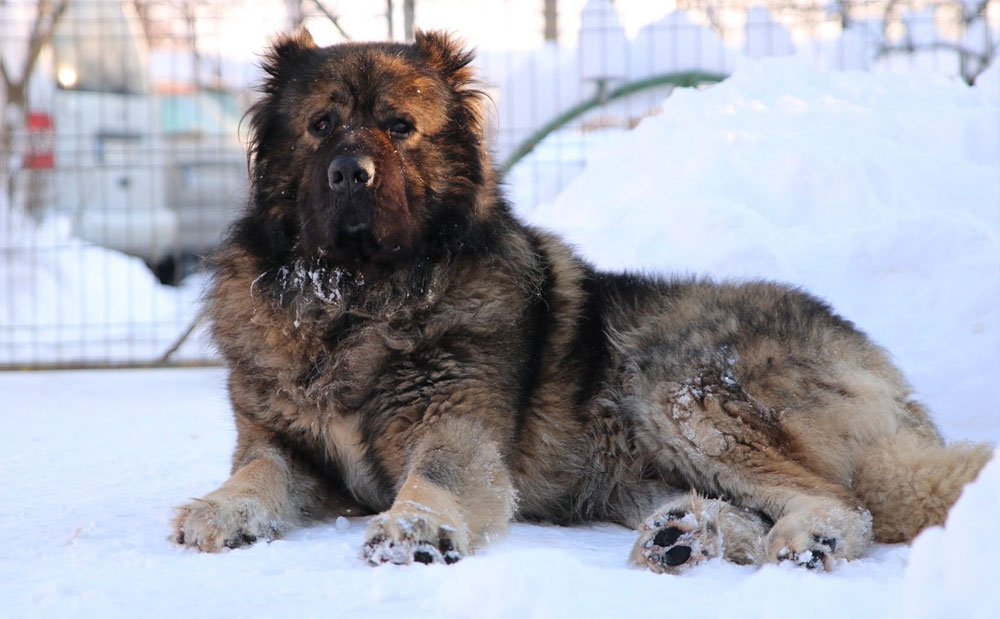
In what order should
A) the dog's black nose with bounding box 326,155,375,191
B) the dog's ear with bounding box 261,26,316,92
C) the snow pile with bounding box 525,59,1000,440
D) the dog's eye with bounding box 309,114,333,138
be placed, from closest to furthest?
the dog's black nose with bounding box 326,155,375,191 → the dog's eye with bounding box 309,114,333,138 → the dog's ear with bounding box 261,26,316,92 → the snow pile with bounding box 525,59,1000,440

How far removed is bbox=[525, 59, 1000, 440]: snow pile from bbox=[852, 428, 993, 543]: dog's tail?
51.9 inches

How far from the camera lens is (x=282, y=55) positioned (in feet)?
12.9

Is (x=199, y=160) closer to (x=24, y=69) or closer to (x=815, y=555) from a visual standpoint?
(x=24, y=69)

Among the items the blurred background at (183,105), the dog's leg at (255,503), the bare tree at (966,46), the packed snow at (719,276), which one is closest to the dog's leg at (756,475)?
the packed snow at (719,276)

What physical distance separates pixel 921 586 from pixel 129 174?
9.01 metres

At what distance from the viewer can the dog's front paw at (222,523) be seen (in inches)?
118

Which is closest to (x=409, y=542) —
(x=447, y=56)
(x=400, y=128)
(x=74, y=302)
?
(x=400, y=128)

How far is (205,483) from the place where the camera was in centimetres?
424

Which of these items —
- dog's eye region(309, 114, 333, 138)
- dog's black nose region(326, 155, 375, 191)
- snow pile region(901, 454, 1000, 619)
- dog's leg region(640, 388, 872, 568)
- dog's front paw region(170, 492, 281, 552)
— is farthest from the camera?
dog's eye region(309, 114, 333, 138)

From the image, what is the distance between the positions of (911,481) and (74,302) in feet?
27.8

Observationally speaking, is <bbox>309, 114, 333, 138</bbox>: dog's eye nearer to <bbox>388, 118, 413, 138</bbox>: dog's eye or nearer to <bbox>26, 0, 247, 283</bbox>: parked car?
<bbox>388, 118, 413, 138</bbox>: dog's eye

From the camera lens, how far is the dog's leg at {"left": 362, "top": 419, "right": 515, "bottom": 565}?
2754mm

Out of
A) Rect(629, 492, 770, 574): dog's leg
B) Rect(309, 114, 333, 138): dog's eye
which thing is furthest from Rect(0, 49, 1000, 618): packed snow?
Rect(309, 114, 333, 138): dog's eye

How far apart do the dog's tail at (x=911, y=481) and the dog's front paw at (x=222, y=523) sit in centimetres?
188
